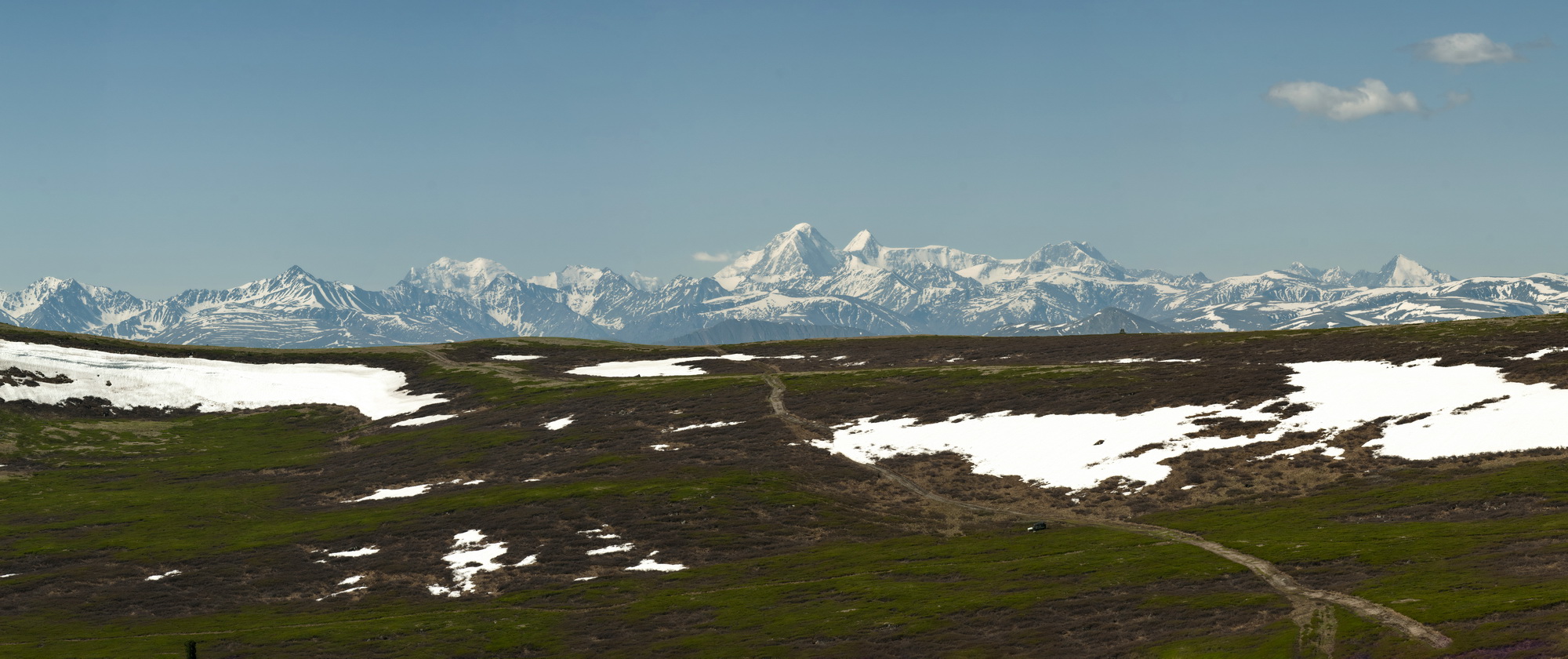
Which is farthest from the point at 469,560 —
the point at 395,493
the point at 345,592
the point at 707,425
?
the point at 707,425

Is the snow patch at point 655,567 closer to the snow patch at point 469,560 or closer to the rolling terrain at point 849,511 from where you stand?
the rolling terrain at point 849,511

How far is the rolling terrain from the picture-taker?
49812mm

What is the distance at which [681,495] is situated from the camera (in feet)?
270

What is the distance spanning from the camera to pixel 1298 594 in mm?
48125

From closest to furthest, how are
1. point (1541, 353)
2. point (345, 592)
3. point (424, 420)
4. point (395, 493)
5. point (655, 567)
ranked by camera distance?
point (345, 592) < point (655, 567) < point (395, 493) < point (1541, 353) < point (424, 420)

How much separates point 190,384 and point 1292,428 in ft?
474

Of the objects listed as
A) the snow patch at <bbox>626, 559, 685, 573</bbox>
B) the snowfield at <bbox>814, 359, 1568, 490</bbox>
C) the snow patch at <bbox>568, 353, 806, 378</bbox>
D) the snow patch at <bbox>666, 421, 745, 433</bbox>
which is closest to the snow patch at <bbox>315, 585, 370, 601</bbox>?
the snow patch at <bbox>626, 559, 685, 573</bbox>

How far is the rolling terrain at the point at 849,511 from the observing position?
49.8 m

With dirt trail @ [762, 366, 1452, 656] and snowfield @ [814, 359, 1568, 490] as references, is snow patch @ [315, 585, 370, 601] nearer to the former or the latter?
dirt trail @ [762, 366, 1452, 656]

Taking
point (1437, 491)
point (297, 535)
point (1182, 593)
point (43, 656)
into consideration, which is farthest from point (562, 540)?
point (1437, 491)

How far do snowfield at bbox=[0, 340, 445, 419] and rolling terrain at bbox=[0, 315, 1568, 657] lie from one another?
5.61ft

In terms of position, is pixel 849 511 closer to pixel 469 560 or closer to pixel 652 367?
pixel 469 560

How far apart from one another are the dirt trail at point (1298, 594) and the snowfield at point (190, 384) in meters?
93.0

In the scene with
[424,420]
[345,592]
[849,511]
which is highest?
[424,420]
